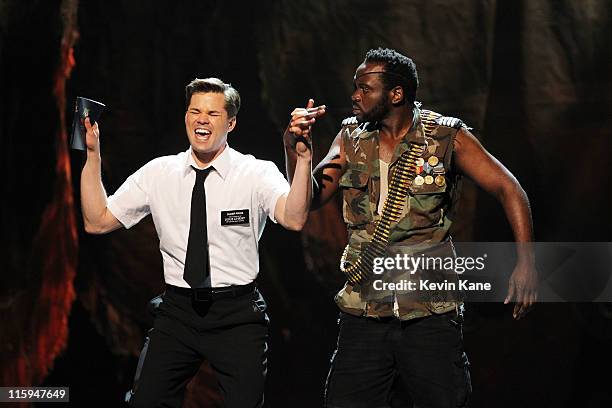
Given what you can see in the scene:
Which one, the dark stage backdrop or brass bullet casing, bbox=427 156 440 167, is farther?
the dark stage backdrop

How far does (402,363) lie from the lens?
3781 mm

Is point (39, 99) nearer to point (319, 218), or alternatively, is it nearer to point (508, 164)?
point (319, 218)

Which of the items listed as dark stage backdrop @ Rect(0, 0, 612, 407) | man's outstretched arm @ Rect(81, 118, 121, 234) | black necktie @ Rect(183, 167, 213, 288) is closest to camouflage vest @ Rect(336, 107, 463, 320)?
black necktie @ Rect(183, 167, 213, 288)

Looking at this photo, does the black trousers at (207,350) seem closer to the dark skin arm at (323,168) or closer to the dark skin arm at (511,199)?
the dark skin arm at (323,168)

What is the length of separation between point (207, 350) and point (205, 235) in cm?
50

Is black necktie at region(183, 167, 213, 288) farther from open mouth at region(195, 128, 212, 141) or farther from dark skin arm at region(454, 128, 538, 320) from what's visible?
dark skin arm at region(454, 128, 538, 320)

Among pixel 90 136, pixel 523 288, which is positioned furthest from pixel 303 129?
pixel 523 288

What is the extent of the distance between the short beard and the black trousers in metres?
0.96

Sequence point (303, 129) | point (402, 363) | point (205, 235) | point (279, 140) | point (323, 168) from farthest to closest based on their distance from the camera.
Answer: point (279, 140) < point (323, 168) < point (205, 235) < point (402, 363) < point (303, 129)

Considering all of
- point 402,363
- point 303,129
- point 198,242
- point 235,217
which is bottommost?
point 402,363

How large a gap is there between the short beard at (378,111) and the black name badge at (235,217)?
68cm

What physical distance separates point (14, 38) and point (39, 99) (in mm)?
382

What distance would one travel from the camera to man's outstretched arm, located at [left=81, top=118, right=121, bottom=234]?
3.83 meters

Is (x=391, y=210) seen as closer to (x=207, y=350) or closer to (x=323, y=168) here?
(x=323, y=168)
